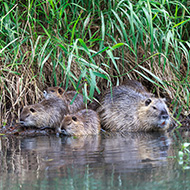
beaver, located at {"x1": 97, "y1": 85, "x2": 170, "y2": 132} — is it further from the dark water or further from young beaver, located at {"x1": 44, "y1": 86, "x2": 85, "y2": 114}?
the dark water

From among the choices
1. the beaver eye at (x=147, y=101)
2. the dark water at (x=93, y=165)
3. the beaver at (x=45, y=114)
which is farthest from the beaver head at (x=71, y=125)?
the beaver eye at (x=147, y=101)

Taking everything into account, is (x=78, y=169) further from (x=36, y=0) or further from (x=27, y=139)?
(x=36, y=0)

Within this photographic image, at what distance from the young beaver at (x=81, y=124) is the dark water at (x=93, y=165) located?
67 centimetres

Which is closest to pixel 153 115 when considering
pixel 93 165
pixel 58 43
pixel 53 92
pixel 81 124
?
pixel 81 124

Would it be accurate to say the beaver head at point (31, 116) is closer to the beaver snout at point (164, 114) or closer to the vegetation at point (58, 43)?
the vegetation at point (58, 43)

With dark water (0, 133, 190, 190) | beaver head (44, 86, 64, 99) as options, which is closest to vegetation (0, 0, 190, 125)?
beaver head (44, 86, 64, 99)

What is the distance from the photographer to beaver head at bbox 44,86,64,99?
4.66 meters

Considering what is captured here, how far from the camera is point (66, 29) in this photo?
4.76 metres

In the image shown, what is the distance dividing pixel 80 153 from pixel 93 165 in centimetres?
54

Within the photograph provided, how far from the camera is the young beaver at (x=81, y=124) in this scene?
14.6 ft

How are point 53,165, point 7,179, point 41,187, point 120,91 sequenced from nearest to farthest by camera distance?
1. point 41,187
2. point 7,179
3. point 53,165
4. point 120,91

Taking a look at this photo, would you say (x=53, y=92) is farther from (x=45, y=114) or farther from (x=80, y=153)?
(x=80, y=153)

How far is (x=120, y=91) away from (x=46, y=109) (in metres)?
0.90

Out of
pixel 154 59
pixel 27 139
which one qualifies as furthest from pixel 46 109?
pixel 154 59
